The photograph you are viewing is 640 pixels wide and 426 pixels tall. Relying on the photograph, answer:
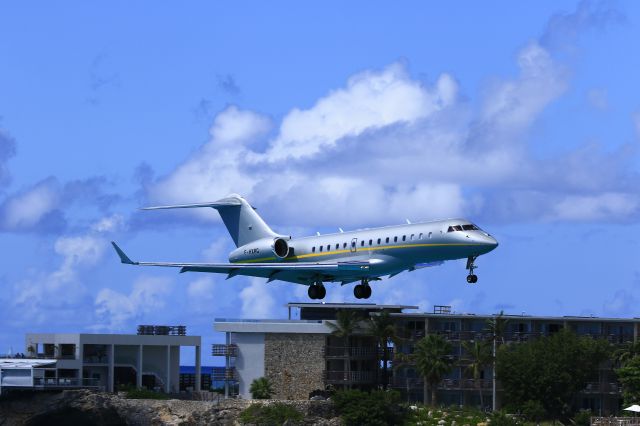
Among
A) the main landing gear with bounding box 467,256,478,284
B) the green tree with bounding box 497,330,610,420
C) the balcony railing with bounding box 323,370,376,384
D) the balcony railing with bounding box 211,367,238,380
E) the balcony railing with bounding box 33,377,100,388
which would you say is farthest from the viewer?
the balcony railing with bounding box 211,367,238,380

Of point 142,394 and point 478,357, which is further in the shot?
point 478,357

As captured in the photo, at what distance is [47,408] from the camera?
398ft

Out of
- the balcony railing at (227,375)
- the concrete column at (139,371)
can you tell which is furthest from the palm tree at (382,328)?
the concrete column at (139,371)

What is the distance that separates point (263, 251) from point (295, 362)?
37.4 meters

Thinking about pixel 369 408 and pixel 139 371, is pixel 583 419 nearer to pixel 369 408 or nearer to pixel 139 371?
pixel 369 408

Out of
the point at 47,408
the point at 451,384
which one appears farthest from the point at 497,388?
the point at 47,408

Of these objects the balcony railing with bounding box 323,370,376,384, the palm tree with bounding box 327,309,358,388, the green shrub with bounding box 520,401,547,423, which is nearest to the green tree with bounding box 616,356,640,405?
the green shrub with bounding box 520,401,547,423

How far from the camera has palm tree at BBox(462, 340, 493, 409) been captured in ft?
393

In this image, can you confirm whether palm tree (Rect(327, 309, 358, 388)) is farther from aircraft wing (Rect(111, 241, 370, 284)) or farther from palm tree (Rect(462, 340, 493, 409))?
aircraft wing (Rect(111, 241, 370, 284))

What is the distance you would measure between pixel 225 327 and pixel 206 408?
1188cm

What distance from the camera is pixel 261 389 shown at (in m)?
120

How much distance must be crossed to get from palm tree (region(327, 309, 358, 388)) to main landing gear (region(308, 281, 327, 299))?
117 ft

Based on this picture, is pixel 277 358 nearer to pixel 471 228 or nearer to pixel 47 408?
pixel 47 408

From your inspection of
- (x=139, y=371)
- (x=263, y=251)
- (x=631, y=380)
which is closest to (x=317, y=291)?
(x=263, y=251)
